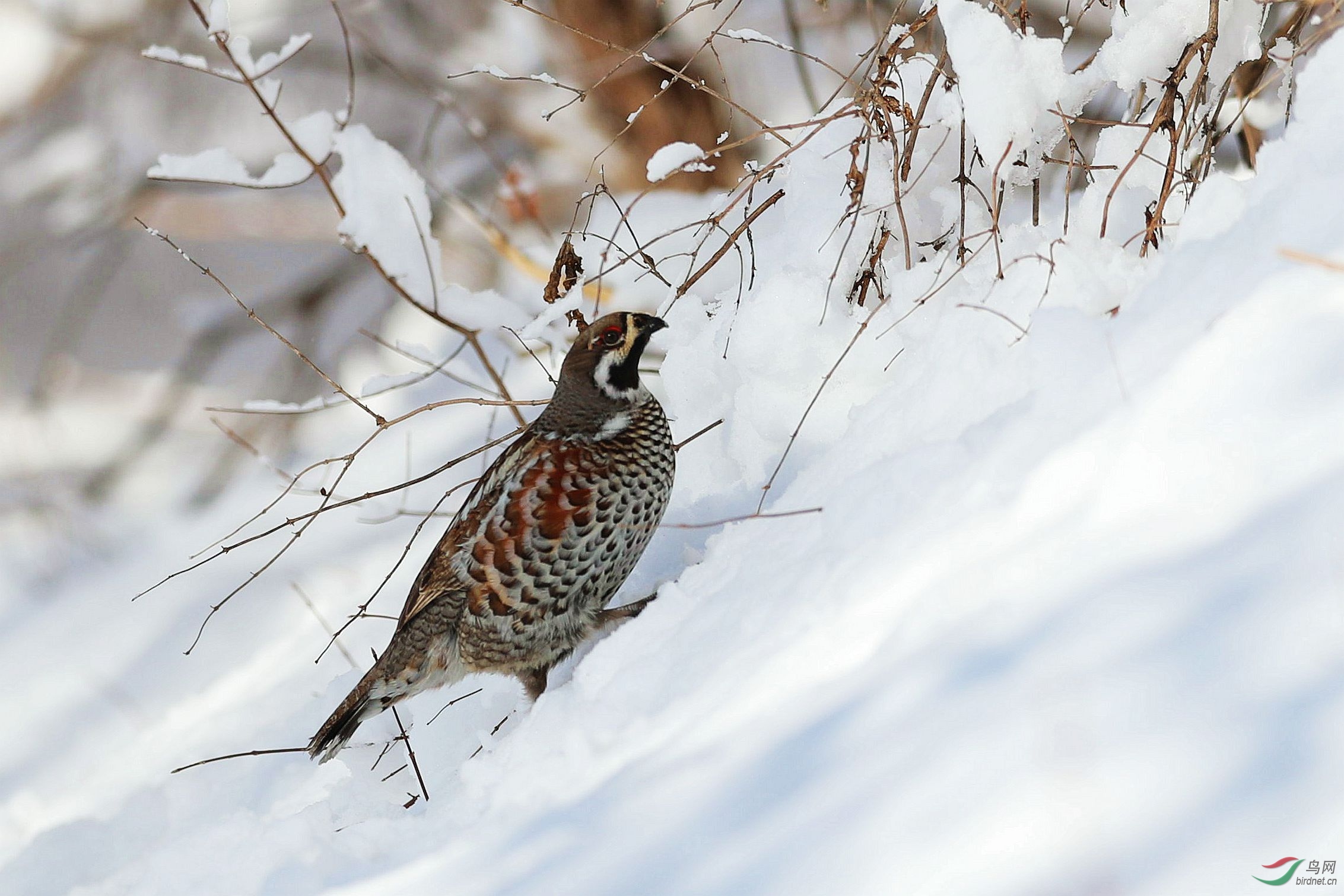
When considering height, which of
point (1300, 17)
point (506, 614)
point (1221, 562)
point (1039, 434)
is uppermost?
point (1300, 17)

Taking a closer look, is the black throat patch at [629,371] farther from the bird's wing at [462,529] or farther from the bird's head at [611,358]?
the bird's wing at [462,529]

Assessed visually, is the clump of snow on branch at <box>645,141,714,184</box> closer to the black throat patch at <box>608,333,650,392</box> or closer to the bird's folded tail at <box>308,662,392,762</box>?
the black throat patch at <box>608,333,650,392</box>

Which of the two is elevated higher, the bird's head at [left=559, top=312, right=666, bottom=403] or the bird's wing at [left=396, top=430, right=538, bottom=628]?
the bird's head at [left=559, top=312, right=666, bottom=403]

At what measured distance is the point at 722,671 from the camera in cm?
148

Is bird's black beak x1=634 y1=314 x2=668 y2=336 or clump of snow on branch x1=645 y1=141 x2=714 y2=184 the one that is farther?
bird's black beak x1=634 y1=314 x2=668 y2=336

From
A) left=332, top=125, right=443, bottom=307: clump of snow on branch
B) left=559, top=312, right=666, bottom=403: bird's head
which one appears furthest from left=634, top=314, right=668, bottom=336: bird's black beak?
left=332, top=125, right=443, bottom=307: clump of snow on branch

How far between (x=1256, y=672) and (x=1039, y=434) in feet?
1.35

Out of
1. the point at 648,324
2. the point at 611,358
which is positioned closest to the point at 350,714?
the point at 611,358

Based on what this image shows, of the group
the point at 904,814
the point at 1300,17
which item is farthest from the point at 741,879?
the point at 1300,17

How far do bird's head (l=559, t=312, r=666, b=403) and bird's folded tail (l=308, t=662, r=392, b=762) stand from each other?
2.51 ft

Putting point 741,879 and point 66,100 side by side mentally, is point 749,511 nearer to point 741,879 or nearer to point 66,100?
point 741,879

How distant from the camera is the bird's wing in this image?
221 centimetres

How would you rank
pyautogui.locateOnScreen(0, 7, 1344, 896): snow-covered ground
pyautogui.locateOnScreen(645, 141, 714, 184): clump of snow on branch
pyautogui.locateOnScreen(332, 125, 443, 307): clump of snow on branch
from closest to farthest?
pyautogui.locateOnScreen(0, 7, 1344, 896): snow-covered ground < pyautogui.locateOnScreen(332, 125, 443, 307): clump of snow on branch < pyautogui.locateOnScreen(645, 141, 714, 184): clump of snow on branch

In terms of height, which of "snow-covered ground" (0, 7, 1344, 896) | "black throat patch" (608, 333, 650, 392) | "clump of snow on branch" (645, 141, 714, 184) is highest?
"clump of snow on branch" (645, 141, 714, 184)
